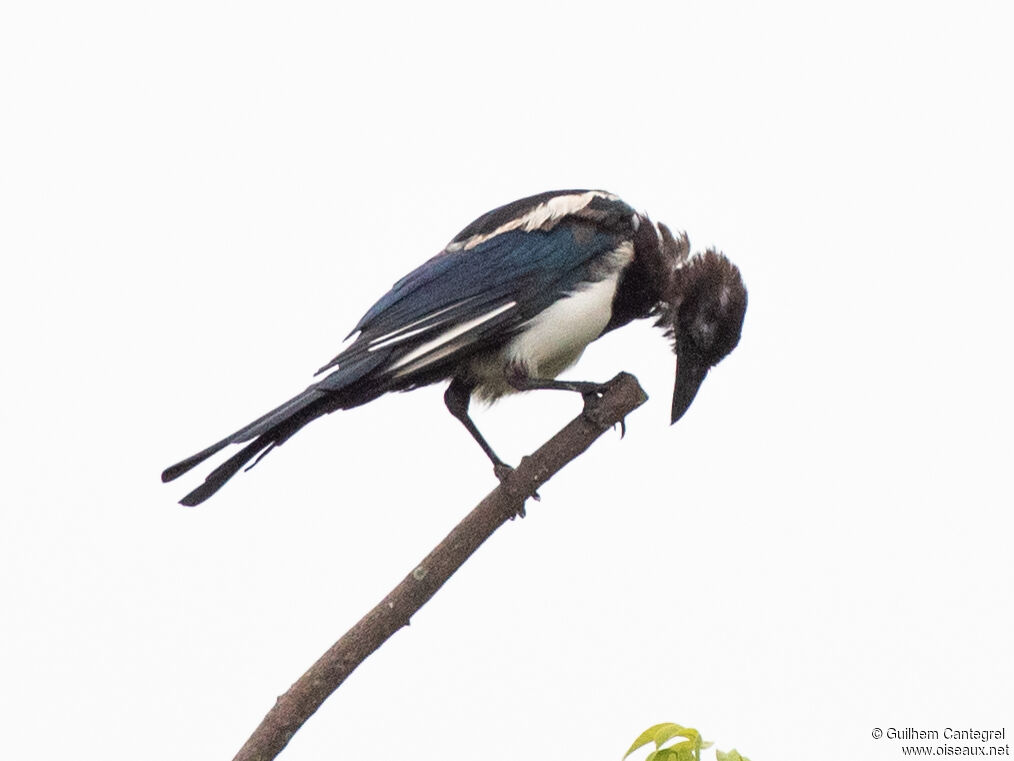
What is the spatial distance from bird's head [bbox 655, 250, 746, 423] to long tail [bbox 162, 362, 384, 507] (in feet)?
4.08

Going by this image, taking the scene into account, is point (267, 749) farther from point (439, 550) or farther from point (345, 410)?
point (345, 410)

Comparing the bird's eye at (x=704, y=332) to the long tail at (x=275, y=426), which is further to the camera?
the bird's eye at (x=704, y=332)

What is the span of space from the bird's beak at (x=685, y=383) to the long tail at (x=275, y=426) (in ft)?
3.86

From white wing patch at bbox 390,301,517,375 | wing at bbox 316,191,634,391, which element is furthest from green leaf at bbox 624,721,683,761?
white wing patch at bbox 390,301,517,375

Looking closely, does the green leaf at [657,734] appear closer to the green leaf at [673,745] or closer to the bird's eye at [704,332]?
the green leaf at [673,745]

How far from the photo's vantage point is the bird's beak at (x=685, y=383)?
5.46 meters

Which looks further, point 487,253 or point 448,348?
point 487,253

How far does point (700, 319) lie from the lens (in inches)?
217

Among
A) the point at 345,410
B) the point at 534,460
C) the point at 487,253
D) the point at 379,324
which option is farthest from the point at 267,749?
the point at 487,253

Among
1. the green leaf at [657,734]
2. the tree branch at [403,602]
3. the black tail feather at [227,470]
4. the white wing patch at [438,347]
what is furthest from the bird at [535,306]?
the green leaf at [657,734]

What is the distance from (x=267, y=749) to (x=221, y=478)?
3.84ft

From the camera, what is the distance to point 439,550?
3707mm

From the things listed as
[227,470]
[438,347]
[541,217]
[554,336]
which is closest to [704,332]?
[554,336]

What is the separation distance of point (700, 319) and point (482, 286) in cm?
84
